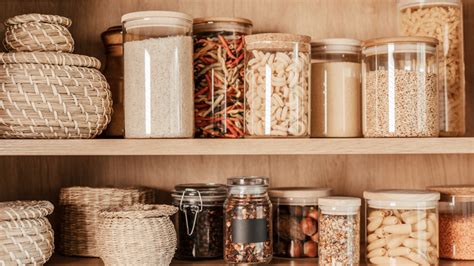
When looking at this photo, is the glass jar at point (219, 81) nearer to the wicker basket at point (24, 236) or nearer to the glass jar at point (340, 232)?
the glass jar at point (340, 232)

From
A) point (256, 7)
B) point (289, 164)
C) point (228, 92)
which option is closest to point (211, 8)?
point (256, 7)

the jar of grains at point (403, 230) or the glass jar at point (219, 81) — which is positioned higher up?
the glass jar at point (219, 81)

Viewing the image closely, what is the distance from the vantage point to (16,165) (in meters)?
1.58

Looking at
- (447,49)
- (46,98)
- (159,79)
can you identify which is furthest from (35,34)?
(447,49)

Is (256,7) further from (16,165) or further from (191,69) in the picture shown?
(16,165)

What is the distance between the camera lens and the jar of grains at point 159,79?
1.27 m

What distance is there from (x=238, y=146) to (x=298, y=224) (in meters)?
0.24

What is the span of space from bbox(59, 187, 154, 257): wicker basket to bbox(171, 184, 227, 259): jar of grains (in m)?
0.12

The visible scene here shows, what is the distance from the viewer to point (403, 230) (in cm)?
128

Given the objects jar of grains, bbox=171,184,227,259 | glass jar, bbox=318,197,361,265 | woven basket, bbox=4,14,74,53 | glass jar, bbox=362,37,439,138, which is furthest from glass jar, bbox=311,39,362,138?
woven basket, bbox=4,14,74,53

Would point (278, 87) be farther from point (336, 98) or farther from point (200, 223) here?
point (200, 223)

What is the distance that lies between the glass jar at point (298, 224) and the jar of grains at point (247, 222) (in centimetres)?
10

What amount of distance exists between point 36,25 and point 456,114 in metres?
0.89

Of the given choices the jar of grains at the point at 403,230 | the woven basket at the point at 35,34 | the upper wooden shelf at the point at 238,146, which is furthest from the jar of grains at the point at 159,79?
the jar of grains at the point at 403,230
